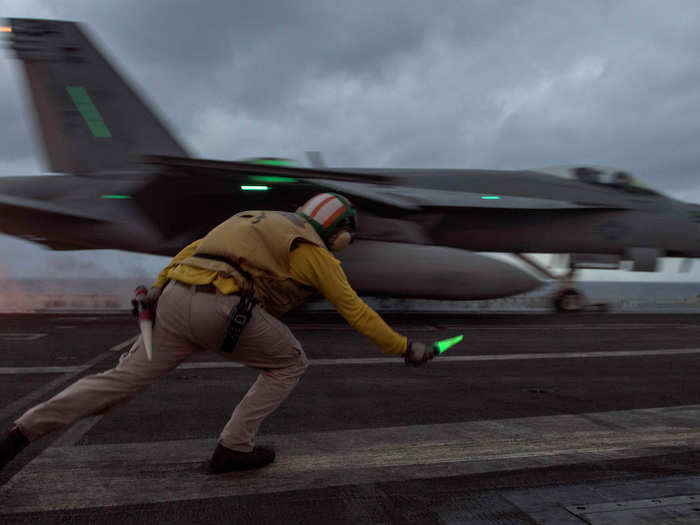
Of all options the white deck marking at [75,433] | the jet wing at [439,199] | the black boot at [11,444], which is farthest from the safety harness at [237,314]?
the jet wing at [439,199]

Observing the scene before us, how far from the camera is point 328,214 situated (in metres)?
2.59

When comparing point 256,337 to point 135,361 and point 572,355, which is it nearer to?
point 135,361

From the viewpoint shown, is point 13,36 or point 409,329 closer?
point 409,329

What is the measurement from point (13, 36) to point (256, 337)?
1314 cm

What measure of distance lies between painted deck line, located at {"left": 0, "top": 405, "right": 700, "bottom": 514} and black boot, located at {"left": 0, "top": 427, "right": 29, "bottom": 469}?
0.17 m

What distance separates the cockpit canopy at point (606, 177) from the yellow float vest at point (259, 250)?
11.5 m

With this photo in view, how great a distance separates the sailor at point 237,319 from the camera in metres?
2.32

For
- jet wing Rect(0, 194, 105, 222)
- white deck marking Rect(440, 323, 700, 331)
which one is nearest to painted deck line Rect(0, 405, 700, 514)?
white deck marking Rect(440, 323, 700, 331)

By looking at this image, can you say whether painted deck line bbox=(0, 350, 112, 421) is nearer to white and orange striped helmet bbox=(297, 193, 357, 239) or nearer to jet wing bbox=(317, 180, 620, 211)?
white and orange striped helmet bbox=(297, 193, 357, 239)

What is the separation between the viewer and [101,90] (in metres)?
11.9

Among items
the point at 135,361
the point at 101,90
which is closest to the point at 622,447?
the point at 135,361

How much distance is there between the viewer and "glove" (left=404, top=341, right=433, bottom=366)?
2377 millimetres

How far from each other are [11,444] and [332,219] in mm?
1785

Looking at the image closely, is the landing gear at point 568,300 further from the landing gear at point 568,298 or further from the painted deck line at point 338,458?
the painted deck line at point 338,458
